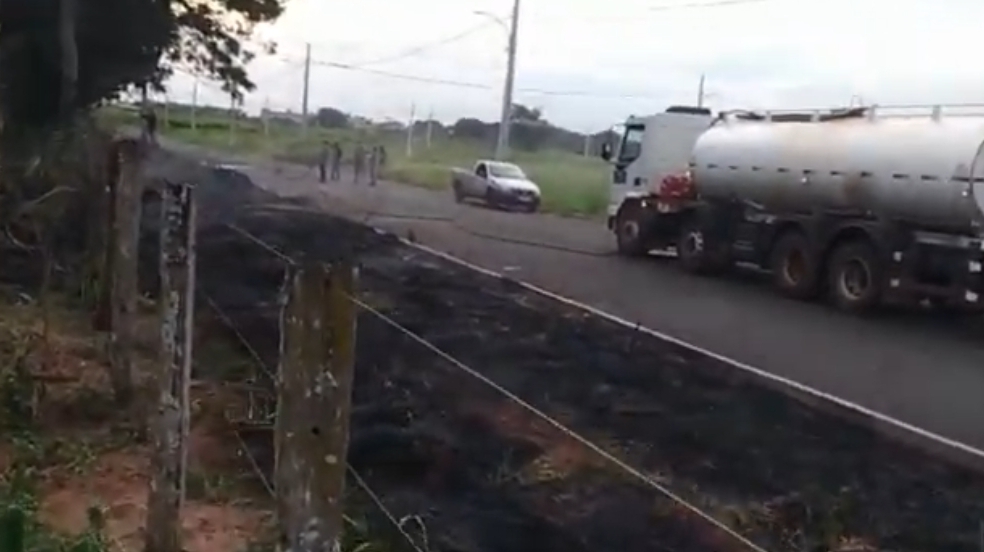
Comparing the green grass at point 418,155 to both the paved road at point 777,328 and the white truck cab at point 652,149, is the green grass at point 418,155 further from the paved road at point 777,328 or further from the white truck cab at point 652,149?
the paved road at point 777,328

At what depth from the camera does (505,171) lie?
41.8 meters

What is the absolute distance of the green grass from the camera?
138ft

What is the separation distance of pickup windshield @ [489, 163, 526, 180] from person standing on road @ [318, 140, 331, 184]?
760 cm

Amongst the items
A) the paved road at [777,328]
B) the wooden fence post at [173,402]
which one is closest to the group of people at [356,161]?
the paved road at [777,328]

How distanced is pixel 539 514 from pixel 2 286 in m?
8.37

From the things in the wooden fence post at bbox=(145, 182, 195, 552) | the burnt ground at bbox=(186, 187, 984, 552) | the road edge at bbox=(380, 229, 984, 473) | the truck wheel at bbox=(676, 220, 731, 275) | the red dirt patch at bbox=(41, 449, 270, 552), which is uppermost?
the wooden fence post at bbox=(145, 182, 195, 552)

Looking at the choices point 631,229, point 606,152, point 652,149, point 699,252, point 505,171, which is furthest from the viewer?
point 505,171

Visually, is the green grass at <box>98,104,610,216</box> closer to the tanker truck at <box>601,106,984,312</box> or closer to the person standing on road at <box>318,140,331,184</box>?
the person standing on road at <box>318,140,331,184</box>

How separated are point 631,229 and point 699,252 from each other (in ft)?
8.18

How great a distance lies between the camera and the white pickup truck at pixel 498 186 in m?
40.2

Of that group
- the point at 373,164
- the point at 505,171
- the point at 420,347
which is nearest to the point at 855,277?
the point at 420,347

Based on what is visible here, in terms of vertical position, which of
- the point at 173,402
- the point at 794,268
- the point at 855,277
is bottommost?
the point at 794,268

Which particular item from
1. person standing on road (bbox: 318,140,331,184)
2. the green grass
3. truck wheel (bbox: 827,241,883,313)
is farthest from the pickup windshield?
truck wheel (bbox: 827,241,883,313)

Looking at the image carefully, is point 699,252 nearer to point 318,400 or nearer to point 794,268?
point 794,268
